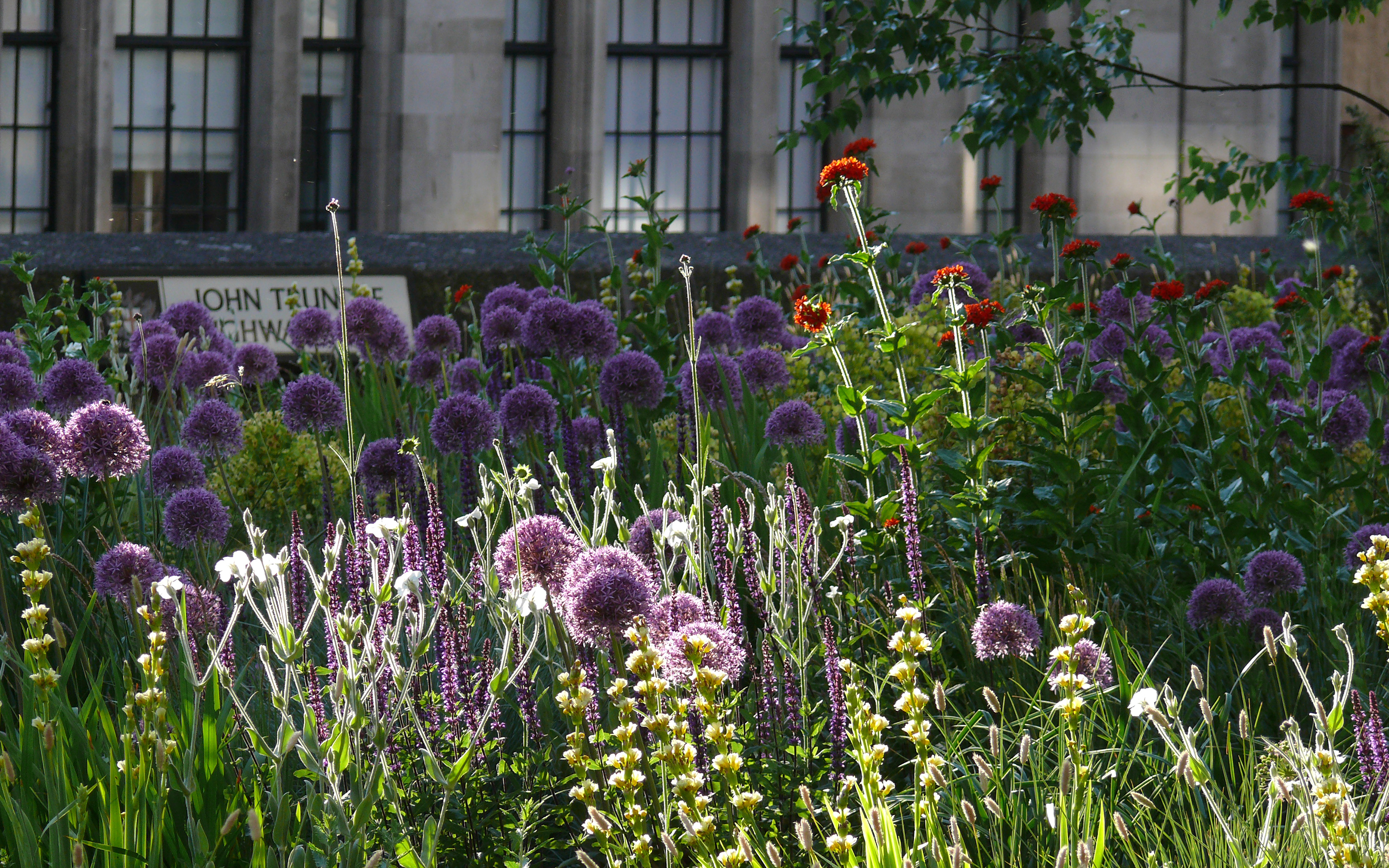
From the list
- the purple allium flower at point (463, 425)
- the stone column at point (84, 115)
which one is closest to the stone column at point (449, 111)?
the stone column at point (84, 115)

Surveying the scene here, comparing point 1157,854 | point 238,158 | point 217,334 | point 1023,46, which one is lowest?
point 1157,854

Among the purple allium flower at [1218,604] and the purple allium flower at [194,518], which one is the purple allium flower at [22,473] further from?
the purple allium flower at [1218,604]

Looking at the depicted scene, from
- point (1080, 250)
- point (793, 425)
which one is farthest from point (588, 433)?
point (1080, 250)

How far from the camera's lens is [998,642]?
2527mm

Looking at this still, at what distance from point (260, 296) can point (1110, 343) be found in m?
5.86

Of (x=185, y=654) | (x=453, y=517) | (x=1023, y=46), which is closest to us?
(x=185, y=654)

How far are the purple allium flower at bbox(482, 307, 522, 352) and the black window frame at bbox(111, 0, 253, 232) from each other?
30.0 feet

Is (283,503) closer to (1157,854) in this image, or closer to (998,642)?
(998,642)

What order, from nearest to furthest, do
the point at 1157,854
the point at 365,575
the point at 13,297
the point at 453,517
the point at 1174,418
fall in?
the point at 1157,854 < the point at 365,575 < the point at 1174,418 < the point at 453,517 < the point at 13,297

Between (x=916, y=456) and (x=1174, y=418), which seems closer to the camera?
(x=916, y=456)

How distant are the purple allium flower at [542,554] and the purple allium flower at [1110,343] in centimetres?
236

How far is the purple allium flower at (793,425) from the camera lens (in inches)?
151

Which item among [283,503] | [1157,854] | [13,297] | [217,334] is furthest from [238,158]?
[1157,854]

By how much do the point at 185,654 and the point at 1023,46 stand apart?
418 cm
